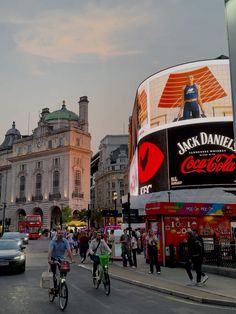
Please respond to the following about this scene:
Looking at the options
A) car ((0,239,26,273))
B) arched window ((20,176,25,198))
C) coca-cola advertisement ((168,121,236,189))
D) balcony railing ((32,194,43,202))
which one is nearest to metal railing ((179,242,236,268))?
car ((0,239,26,273))

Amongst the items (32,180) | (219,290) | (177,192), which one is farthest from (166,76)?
(32,180)

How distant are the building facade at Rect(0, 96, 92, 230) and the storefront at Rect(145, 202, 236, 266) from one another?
67197 mm

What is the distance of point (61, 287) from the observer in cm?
961

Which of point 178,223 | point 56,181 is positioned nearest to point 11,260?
point 178,223

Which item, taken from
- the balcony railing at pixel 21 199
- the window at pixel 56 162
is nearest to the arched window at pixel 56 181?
the window at pixel 56 162

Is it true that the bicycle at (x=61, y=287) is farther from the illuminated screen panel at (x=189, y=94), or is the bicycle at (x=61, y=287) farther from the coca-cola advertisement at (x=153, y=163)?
the illuminated screen panel at (x=189, y=94)

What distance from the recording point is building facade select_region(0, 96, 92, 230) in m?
89.9

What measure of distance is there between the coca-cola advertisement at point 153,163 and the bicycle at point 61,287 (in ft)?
96.3

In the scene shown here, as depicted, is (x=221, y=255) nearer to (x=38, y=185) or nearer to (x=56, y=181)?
(x=56, y=181)

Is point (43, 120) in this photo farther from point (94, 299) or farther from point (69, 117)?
point (94, 299)

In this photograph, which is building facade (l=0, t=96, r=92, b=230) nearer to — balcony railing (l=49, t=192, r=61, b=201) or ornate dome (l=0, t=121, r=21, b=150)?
balcony railing (l=49, t=192, r=61, b=201)

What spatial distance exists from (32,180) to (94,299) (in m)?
88.8

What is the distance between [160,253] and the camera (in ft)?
66.9

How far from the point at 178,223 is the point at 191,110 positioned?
20409 millimetres
